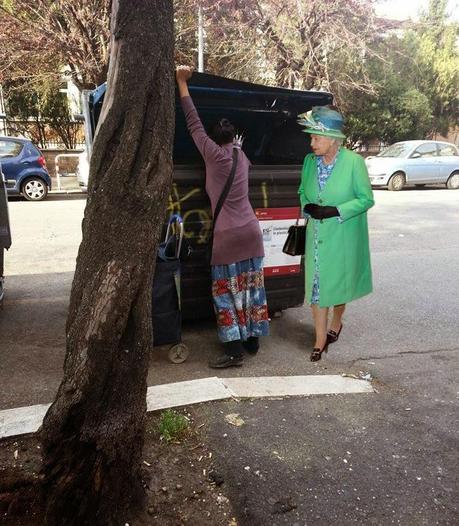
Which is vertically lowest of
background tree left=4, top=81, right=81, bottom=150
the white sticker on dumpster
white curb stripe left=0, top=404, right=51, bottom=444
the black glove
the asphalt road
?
the asphalt road

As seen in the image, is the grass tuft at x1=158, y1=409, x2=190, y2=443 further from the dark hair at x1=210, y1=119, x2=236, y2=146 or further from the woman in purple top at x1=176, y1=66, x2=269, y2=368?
the dark hair at x1=210, y1=119, x2=236, y2=146

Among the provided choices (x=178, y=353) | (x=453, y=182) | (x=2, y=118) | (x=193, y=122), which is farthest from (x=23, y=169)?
(x=453, y=182)

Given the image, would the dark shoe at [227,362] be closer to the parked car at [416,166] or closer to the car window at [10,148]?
the car window at [10,148]

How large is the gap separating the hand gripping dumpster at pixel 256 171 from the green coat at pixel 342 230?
93 centimetres

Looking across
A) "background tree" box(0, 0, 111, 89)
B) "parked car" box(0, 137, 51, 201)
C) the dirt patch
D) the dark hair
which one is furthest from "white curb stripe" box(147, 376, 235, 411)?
"background tree" box(0, 0, 111, 89)

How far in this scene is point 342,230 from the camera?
2.79 m

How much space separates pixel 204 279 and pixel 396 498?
216 centimetres

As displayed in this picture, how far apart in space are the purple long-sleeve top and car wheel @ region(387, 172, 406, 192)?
13736mm

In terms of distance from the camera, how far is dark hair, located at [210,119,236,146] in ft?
10.8

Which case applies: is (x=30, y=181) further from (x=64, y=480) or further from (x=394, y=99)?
(x=394, y=99)

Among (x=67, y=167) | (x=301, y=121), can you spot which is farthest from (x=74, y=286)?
(x=67, y=167)

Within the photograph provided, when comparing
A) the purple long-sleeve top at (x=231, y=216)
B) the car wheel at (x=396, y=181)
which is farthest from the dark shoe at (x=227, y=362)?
the car wheel at (x=396, y=181)

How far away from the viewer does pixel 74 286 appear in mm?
1916

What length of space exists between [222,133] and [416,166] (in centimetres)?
1459
